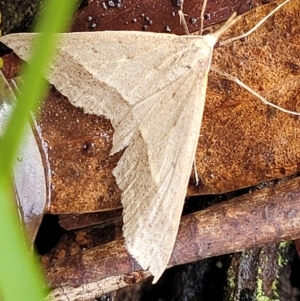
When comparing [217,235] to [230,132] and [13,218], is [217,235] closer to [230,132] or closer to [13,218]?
[230,132]

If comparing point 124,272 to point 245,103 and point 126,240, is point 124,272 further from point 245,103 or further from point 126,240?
point 245,103

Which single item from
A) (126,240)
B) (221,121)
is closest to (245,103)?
(221,121)

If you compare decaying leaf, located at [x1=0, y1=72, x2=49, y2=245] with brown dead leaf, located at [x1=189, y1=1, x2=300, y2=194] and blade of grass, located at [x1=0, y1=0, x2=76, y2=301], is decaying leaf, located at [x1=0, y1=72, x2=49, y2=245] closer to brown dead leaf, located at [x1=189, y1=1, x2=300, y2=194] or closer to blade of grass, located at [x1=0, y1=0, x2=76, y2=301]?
brown dead leaf, located at [x1=189, y1=1, x2=300, y2=194]

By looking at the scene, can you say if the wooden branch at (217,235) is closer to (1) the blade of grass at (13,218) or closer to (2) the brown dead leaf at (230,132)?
(2) the brown dead leaf at (230,132)

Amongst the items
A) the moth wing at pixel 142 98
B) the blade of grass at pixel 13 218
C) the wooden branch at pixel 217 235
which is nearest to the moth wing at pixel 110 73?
the moth wing at pixel 142 98

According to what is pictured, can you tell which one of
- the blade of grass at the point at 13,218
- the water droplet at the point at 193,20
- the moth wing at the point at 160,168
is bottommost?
the moth wing at the point at 160,168
